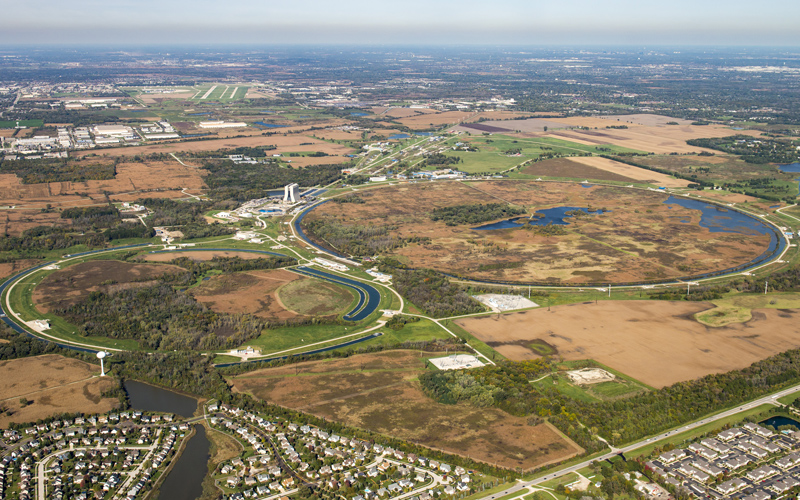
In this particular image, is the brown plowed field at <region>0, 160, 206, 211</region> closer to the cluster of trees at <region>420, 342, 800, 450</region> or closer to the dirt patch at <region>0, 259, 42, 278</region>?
the dirt patch at <region>0, 259, 42, 278</region>

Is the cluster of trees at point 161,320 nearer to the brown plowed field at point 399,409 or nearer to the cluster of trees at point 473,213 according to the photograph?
the brown plowed field at point 399,409

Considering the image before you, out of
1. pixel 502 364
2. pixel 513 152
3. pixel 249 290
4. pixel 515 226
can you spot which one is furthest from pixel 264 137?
pixel 502 364

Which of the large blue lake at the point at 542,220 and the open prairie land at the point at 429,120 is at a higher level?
the open prairie land at the point at 429,120

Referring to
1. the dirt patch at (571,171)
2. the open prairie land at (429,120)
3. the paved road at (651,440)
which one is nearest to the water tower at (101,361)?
the paved road at (651,440)

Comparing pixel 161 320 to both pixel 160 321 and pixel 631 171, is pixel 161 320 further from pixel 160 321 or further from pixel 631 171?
pixel 631 171

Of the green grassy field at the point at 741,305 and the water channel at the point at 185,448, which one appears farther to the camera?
the green grassy field at the point at 741,305

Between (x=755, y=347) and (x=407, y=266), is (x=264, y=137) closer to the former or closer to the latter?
(x=407, y=266)
